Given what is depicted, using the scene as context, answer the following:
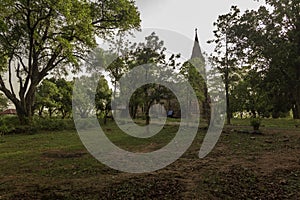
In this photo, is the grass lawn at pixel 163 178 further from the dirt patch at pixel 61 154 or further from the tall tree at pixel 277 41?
the tall tree at pixel 277 41

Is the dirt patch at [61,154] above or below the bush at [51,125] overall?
below

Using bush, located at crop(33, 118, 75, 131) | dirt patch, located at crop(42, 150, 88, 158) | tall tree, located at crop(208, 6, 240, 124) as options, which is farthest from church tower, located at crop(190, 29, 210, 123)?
bush, located at crop(33, 118, 75, 131)

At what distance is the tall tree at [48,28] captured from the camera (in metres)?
12.8

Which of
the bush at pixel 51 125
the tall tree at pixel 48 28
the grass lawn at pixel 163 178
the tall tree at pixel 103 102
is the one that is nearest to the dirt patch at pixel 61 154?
the grass lawn at pixel 163 178

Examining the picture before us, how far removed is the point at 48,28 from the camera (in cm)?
1579

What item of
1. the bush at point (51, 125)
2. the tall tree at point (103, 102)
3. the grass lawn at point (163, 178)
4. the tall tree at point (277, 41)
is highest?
the tall tree at point (277, 41)

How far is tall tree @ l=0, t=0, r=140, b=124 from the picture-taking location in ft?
42.0

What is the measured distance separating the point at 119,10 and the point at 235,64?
7.85 metres

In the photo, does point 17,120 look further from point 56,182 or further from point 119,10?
point 56,182

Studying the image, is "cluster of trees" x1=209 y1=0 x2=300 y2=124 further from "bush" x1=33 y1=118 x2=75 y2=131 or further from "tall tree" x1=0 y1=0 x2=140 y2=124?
"bush" x1=33 y1=118 x2=75 y2=131

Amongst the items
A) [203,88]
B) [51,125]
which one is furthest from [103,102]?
[203,88]

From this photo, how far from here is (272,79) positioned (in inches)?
471

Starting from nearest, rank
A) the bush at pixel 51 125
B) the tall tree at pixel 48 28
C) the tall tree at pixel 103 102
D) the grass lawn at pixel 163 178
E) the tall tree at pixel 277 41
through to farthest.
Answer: the grass lawn at pixel 163 178 < the tall tree at pixel 277 41 < the tall tree at pixel 48 28 < the bush at pixel 51 125 < the tall tree at pixel 103 102

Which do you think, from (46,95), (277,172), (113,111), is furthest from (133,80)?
(46,95)
